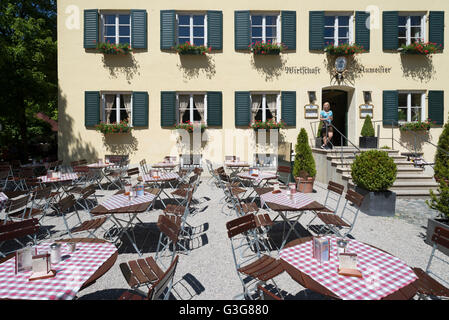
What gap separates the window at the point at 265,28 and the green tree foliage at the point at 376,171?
6498 mm

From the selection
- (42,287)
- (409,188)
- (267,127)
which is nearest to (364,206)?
(409,188)

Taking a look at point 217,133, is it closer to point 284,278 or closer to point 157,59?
point 157,59

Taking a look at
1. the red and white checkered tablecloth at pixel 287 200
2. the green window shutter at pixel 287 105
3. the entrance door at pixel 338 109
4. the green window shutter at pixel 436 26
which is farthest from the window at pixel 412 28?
the red and white checkered tablecloth at pixel 287 200

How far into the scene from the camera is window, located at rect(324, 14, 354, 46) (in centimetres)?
1041

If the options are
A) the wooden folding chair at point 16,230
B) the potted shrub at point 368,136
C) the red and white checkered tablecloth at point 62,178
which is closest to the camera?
the wooden folding chair at point 16,230

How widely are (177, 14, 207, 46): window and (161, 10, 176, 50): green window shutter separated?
0.36 metres

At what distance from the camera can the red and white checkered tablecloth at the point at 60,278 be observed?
1.86 metres

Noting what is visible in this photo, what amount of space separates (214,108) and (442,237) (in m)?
8.43

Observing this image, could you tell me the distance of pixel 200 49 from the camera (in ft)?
32.4

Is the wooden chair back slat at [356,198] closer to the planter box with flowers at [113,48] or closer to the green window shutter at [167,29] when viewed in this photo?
the green window shutter at [167,29]

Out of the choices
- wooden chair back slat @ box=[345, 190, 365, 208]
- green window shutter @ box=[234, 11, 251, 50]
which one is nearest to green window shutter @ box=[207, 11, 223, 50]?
green window shutter @ box=[234, 11, 251, 50]

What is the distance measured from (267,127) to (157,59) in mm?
4925

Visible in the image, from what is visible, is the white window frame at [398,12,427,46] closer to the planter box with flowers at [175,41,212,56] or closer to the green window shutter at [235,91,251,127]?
the green window shutter at [235,91,251,127]

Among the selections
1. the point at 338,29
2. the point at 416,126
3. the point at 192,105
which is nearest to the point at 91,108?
the point at 192,105
